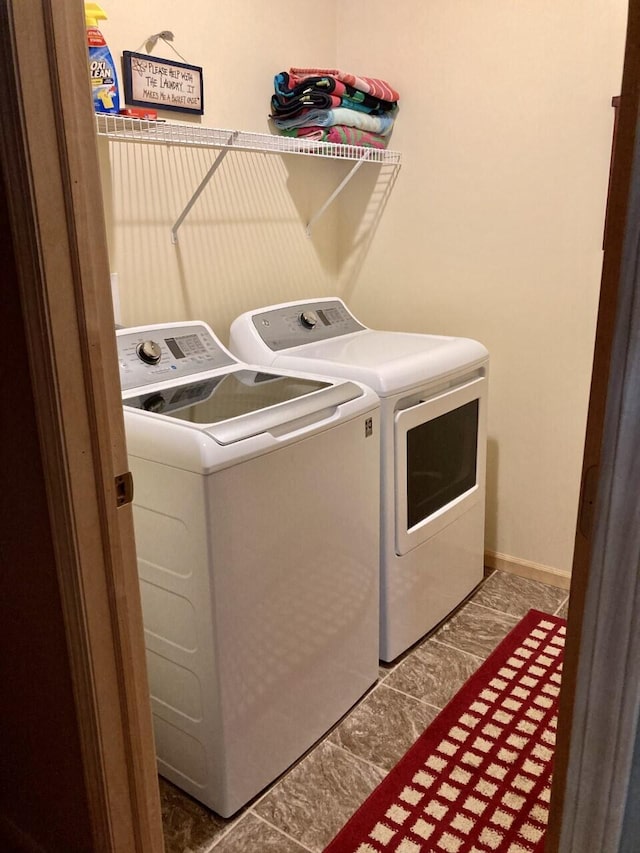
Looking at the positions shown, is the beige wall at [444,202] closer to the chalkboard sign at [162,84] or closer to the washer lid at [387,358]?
the chalkboard sign at [162,84]

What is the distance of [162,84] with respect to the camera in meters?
2.05

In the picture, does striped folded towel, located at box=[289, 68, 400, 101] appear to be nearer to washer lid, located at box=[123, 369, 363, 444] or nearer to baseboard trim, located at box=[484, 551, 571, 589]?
washer lid, located at box=[123, 369, 363, 444]

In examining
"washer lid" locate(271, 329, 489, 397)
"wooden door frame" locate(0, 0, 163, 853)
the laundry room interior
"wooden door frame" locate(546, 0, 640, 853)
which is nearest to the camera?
"wooden door frame" locate(546, 0, 640, 853)

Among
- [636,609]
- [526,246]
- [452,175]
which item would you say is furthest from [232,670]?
[452,175]

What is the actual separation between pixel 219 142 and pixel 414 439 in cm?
111

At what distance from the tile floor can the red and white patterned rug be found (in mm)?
48

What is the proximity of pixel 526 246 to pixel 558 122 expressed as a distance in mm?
404

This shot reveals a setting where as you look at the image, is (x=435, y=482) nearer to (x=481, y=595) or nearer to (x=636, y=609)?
(x=481, y=595)

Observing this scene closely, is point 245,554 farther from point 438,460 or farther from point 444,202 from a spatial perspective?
point 444,202

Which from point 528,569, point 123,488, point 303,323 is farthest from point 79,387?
point 528,569

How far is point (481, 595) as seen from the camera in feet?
8.57

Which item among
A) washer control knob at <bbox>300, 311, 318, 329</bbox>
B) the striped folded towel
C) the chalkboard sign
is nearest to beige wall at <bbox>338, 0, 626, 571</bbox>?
the striped folded towel

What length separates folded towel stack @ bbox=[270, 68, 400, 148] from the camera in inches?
92.7

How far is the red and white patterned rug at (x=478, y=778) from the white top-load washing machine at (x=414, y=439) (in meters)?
0.31
